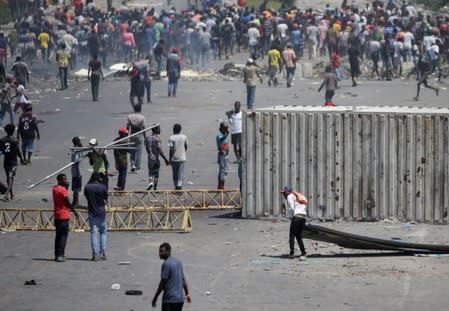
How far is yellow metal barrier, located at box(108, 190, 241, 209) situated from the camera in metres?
26.4

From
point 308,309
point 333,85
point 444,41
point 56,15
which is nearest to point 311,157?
point 308,309

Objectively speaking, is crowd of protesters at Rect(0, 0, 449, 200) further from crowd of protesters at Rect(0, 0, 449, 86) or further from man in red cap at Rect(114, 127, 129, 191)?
man in red cap at Rect(114, 127, 129, 191)

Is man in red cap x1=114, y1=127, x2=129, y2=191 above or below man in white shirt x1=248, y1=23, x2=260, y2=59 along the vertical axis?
below

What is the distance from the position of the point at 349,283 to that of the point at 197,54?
3635cm

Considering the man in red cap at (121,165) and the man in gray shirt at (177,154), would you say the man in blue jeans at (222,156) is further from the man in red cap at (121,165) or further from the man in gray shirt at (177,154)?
the man in red cap at (121,165)

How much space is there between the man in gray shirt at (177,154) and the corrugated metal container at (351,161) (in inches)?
96.1

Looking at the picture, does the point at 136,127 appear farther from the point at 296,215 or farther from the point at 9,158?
the point at 296,215

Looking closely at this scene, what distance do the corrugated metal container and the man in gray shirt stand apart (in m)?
2.44

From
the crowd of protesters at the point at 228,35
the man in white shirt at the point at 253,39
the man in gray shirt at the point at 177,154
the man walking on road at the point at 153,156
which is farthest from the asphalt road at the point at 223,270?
A: the man in white shirt at the point at 253,39

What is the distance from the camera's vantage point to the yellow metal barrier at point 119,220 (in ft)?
79.3

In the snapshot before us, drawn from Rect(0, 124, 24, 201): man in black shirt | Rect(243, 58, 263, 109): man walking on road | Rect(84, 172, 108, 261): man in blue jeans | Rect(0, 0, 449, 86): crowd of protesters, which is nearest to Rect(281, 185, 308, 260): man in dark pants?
Rect(84, 172, 108, 261): man in blue jeans

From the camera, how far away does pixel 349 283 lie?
1998 centimetres

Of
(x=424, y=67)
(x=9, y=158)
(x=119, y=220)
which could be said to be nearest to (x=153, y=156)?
(x=9, y=158)

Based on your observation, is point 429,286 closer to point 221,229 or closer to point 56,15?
point 221,229
